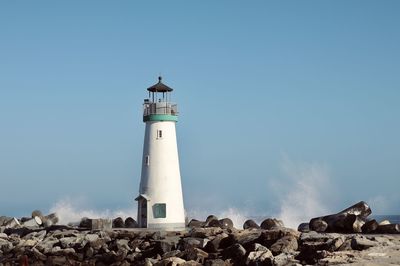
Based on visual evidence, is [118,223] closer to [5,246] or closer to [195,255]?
[5,246]

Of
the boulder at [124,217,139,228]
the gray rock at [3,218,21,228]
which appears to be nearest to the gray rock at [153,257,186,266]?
the boulder at [124,217,139,228]

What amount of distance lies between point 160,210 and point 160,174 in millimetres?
1571

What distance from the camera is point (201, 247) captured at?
24.1m

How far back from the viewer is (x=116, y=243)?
26.9 meters

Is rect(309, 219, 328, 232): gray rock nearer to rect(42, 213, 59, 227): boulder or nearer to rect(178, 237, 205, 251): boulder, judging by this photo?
rect(178, 237, 205, 251): boulder

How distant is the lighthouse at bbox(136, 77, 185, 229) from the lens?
3259 cm

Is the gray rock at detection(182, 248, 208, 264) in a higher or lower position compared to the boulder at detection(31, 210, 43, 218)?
lower

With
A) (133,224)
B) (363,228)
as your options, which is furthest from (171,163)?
(363,228)

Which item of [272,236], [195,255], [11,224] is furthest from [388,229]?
[11,224]

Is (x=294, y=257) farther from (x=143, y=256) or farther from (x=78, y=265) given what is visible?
(x=78, y=265)

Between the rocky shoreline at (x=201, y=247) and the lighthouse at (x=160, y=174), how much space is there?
2.79 m

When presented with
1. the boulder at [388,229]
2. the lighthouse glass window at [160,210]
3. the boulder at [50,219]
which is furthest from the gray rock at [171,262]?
the boulder at [50,219]

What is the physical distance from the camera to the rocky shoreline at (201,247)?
20.2 m

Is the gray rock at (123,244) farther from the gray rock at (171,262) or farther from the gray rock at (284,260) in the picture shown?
the gray rock at (284,260)
